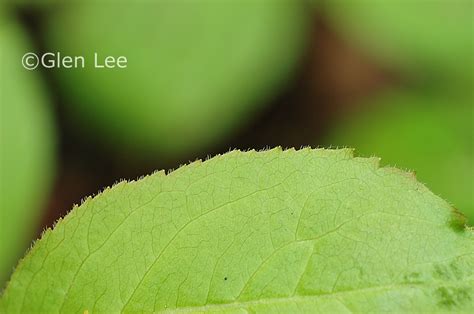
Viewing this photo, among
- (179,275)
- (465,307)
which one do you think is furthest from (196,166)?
(465,307)

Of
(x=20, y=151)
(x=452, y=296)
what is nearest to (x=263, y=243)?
(x=452, y=296)

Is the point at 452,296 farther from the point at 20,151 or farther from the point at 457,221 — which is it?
the point at 20,151

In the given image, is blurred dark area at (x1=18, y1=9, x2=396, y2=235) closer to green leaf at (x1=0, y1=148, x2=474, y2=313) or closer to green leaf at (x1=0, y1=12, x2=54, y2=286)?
green leaf at (x1=0, y1=12, x2=54, y2=286)

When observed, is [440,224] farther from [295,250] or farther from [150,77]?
[150,77]

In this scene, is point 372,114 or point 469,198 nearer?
point 469,198

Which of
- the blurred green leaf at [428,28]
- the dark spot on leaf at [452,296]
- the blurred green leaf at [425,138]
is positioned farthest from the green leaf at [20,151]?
the dark spot on leaf at [452,296]

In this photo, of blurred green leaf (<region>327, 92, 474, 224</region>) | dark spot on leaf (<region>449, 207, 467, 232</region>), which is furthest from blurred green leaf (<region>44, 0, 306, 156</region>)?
dark spot on leaf (<region>449, 207, 467, 232</region>)

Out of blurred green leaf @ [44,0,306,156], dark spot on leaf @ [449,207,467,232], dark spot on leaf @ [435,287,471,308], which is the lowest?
dark spot on leaf @ [435,287,471,308]

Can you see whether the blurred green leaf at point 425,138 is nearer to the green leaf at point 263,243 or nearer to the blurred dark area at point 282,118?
the blurred dark area at point 282,118
